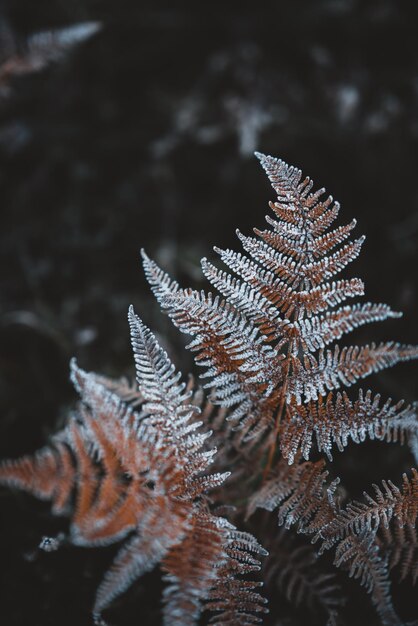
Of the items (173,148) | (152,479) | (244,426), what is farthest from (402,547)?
(173,148)

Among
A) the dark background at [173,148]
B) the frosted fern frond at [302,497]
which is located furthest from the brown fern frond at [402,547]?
the dark background at [173,148]

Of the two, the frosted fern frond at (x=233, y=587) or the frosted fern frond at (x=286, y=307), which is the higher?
the frosted fern frond at (x=286, y=307)

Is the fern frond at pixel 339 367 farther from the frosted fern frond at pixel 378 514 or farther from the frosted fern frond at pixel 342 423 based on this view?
the frosted fern frond at pixel 378 514

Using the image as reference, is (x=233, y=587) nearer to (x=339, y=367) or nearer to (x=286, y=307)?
(x=339, y=367)

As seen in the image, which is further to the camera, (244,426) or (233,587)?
(244,426)

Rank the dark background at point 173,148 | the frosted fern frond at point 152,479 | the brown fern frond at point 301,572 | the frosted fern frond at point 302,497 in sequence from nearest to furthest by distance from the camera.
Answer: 1. the frosted fern frond at point 152,479
2. the frosted fern frond at point 302,497
3. the brown fern frond at point 301,572
4. the dark background at point 173,148

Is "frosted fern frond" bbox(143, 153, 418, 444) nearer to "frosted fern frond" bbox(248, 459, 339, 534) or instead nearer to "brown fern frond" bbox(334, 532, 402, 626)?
"frosted fern frond" bbox(248, 459, 339, 534)
